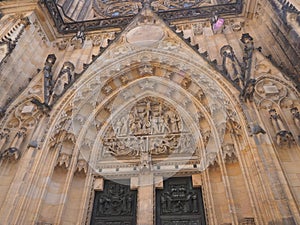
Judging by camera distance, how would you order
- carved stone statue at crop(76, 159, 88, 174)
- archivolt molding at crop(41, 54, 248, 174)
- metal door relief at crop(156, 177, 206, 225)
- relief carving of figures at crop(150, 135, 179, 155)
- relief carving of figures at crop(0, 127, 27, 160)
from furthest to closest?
relief carving of figures at crop(150, 135, 179, 155) < archivolt molding at crop(41, 54, 248, 174) < carved stone statue at crop(76, 159, 88, 174) < relief carving of figures at crop(0, 127, 27, 160) < metal door relief at crop(156, 177, 206, 225)

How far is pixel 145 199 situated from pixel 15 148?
2991 millimetres

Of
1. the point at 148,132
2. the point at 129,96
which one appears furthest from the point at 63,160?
the point at 129,96

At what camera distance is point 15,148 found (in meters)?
5.52

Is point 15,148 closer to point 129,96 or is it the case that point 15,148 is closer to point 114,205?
point 114,205

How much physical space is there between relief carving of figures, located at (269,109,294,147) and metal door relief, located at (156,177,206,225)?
6.74 feet

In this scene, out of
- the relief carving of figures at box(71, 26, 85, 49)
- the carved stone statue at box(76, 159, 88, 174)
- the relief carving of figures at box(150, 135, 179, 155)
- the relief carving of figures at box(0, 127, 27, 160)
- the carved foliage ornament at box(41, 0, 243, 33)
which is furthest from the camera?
the carved foliage ornament at box(41, 0, 243, 33)

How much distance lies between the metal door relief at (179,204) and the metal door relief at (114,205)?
1.94ft

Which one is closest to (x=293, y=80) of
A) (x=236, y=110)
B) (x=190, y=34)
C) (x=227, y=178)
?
(x=236, y=110)

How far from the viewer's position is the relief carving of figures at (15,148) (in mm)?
5457

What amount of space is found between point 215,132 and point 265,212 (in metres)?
2.20

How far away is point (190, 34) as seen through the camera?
Result: 9.13 meters

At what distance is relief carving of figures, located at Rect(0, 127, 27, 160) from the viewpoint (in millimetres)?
5457

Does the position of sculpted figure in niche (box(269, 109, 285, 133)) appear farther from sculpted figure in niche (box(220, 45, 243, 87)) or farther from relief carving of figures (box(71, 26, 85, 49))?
relief carving of figures (box(71, 26, 85, 49))

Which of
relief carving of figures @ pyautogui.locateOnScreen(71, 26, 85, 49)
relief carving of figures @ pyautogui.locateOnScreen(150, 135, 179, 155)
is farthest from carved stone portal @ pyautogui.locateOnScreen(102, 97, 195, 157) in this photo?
relief carving of figures @ pyautogui.locateOnScreen(71, 26, 85, 49)
